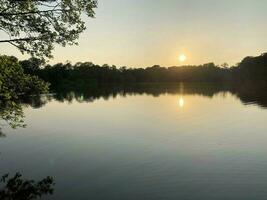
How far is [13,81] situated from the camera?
A: 1527 cm

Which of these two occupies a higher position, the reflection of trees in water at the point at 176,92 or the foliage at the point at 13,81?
the foliage at the point at 13,81

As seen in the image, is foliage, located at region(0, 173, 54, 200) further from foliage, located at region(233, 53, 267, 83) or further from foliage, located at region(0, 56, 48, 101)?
foliage, located at region(233, 53, 267, 83)

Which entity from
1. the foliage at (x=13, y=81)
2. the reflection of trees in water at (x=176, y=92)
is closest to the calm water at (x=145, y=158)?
the foliage at (x=13, y=81)

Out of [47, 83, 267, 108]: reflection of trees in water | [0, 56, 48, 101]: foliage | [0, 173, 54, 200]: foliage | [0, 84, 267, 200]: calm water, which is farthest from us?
[47, 83, 267, 108]: reflection of trees in water

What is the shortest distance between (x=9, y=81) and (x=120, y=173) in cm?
1148

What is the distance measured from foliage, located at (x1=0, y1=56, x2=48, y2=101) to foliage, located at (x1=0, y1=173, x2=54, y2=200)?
5292mm

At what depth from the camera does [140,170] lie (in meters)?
25.2

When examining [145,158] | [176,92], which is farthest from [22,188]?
[176,92]

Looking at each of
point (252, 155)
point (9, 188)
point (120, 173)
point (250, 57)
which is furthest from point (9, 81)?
point (250, 57)

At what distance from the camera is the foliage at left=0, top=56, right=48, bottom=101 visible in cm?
1466

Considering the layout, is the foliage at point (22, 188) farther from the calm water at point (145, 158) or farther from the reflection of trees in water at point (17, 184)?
the calm water at point (145, 158)

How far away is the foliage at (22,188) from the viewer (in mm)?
18406

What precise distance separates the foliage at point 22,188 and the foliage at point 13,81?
5292 millimetres

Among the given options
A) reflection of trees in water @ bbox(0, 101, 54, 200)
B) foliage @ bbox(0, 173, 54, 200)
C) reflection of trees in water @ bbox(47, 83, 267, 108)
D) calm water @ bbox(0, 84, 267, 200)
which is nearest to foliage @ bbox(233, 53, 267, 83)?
reflection of trees in water @ bbox(47, 83, 267, 108)
